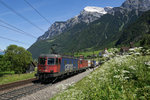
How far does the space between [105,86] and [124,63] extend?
9.28 ft

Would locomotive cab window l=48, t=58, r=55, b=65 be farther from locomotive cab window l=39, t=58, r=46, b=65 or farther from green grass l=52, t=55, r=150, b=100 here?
green grass l=52, t=55, r=150, b=100

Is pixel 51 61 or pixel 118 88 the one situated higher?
pixel 51 61

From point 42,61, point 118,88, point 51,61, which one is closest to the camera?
point 118,88

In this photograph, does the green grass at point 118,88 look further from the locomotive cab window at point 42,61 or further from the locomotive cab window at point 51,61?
the locomotive cab window at point 42,61

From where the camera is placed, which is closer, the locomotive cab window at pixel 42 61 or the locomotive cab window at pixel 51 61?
the locomotive cab window at pixel 51 61

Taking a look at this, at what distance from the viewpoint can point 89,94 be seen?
530 centimetres

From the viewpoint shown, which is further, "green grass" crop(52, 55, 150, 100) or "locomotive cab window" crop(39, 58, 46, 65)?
"locomotive cab window" crop(39, 58, 46, 65)

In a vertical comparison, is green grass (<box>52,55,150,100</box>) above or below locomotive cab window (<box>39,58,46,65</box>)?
below

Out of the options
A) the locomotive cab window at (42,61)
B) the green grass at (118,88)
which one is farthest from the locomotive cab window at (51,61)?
the green grass at (118,88)

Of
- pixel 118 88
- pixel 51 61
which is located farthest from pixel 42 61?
pixel 118 88

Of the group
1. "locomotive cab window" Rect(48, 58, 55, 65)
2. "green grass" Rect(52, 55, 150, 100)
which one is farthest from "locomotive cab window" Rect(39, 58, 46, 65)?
"green grass" Rect(52, 55, 150, 100)

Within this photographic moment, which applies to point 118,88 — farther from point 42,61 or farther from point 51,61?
point 42,61

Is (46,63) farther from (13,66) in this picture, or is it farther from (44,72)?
(13,66)

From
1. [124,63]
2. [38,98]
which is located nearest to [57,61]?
[38,98]
